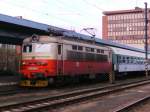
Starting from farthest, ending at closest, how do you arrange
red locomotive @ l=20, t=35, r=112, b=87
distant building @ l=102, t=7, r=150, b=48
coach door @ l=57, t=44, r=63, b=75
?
1. distant building @ l=102, t=7, r=150, b=48
2. coach door @ l=57, t=44, r=63, b=75
3. red locomotive @ l=20, t=35, r=112, b=87

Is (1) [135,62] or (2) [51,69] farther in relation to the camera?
(1) [135,62]

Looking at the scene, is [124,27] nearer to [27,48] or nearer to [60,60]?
[27,48]

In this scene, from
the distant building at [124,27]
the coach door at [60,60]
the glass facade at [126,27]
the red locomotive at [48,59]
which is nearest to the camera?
the red locomotive at [48,59]

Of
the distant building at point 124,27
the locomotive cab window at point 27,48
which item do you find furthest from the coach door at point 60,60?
the distant building at point 124,27

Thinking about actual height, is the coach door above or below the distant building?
below

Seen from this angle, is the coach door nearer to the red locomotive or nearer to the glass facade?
the red locomotive

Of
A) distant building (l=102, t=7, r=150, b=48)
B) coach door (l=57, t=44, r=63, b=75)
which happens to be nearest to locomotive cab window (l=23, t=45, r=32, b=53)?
coach door (l=57, t=44, r=63, b=75)

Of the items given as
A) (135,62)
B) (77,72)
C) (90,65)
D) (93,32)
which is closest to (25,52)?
(77,72)

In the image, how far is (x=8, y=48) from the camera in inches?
2127

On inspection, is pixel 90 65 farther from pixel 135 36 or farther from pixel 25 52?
pixel 135 36

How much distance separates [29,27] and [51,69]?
293 inches

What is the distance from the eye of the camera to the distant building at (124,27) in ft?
414

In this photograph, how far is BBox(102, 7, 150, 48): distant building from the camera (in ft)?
414

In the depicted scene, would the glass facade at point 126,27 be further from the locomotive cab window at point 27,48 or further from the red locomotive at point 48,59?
the locomotive cab window at point 27,48
